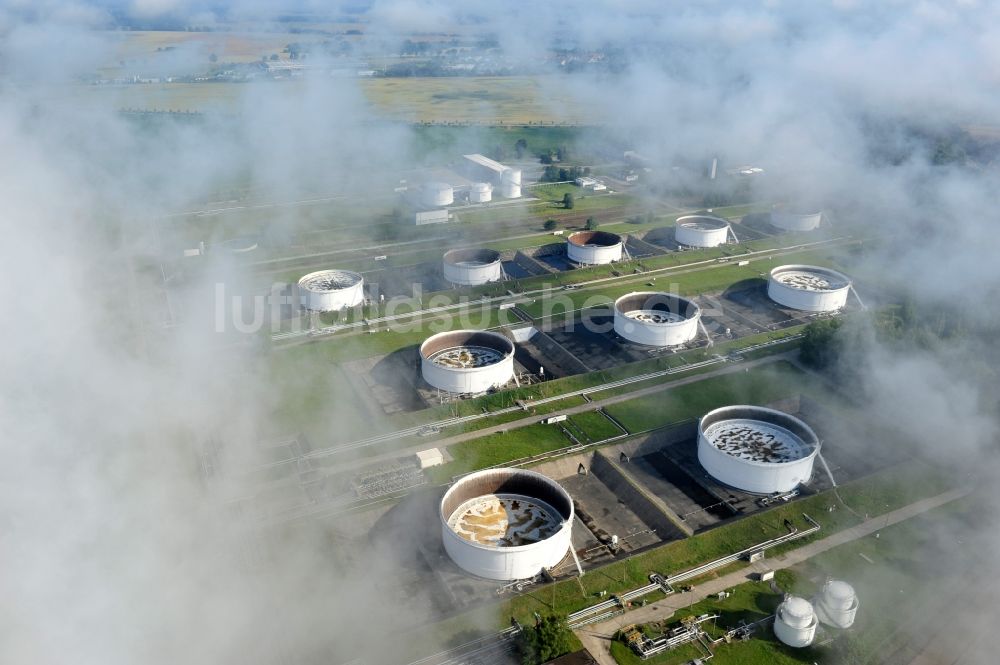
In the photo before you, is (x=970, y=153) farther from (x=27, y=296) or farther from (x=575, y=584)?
(x=27, y=296)

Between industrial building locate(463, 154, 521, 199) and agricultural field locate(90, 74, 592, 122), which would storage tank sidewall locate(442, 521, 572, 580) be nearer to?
industrial building locate(463, 154, 521, 199)

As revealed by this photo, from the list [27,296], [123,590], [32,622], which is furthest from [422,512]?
[27,296]

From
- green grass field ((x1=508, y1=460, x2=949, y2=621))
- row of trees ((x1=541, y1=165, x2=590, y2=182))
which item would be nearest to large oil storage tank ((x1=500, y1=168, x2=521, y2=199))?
row of trees ((x1=541, y1=165, x2=590, y2=182))

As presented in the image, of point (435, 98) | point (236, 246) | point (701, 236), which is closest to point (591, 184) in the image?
point (701, 236)

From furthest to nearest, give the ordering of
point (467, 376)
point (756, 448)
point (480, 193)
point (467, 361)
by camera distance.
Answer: point (480, 193) → point (467, 361) → point (467, 376) → point (756, 448)

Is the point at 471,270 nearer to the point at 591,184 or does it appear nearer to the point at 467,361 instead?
the point at 467,361

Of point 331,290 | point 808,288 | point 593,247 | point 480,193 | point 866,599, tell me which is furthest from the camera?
point 480,193
